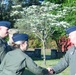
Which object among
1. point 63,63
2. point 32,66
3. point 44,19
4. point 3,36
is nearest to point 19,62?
point 32,66

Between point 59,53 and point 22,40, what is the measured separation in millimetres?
36132

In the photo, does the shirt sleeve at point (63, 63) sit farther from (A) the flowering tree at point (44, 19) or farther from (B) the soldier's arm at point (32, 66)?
(A) the flowering tree at point (44, 19)

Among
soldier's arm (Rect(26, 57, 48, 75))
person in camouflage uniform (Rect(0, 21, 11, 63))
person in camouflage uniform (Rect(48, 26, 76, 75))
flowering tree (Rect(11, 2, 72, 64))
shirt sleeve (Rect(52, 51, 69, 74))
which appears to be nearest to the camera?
soldier's arm (Rect(26, 57, 48, 75))

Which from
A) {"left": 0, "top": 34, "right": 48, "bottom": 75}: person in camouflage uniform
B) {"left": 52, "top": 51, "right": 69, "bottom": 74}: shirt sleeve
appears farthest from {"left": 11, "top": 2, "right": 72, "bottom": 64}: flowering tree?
{"left": 0, "top": 34, "right": 48, "bottom": 75}: person in camouflage uniform

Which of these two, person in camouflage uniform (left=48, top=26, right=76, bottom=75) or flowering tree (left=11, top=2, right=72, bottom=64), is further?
flowering tree (left=11, top=2, right=72, bottom=64)

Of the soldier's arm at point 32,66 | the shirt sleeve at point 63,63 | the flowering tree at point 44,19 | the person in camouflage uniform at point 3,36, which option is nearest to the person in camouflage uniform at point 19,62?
the soldier's arm at point 32,66

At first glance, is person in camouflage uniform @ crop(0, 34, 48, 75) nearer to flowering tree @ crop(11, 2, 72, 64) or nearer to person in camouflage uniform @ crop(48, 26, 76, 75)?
person in camouflage uniform @ crop(48, 26, 76, 75)

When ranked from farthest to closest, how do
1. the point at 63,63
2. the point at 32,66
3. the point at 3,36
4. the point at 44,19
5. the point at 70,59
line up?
the point at 44,19 < the point at 3,36 < the point at 63,63 < the point at 70,59 < the point at 32,66

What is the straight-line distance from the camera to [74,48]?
7016 mm

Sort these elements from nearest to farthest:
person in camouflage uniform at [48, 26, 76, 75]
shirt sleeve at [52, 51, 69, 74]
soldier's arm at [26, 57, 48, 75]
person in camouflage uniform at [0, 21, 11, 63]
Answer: soldier's arm at [26, 57, 48, 75] < person in camouflage uniform at [48, 26, 76, 75] < shirt sleeve at [52, 51, 69, 74] < person in camouflage uniform at [0, 21, 11, 63]

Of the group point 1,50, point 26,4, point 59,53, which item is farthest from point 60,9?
point 1,50

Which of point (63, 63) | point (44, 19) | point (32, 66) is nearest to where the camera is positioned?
point (32, 66)

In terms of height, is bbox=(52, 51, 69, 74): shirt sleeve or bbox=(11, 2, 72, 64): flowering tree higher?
bbox=(52, 51, 69, 74): shirt sleeve

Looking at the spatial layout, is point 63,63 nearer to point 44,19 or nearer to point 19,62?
point 19,62
